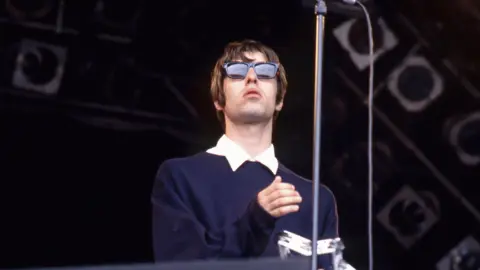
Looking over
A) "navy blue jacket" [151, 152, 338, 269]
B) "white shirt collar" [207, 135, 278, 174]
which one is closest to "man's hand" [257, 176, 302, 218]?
"navy blue jacket" [151, 152, 338, 269]

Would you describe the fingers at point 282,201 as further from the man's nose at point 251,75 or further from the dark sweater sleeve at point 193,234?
the man's nose at point 251,75

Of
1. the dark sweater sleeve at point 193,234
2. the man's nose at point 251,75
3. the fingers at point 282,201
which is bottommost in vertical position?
the dark sweater sleeve at point 193,234

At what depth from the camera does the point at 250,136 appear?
2.41 m

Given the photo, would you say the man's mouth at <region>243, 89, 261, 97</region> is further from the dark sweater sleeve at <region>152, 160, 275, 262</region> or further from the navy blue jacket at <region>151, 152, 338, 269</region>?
the dark sweater sleeve at <region>152, 160, 275, 262</region>

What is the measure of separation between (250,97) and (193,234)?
48cm

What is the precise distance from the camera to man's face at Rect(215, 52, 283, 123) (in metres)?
2.38

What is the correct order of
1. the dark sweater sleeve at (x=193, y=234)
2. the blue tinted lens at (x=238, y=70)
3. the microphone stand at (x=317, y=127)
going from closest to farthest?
the microphone stand at (x=317, y=127) → the dark sweater sleeve at (x=193, y=234) → the blue tinted lens at (x=238, y=70)

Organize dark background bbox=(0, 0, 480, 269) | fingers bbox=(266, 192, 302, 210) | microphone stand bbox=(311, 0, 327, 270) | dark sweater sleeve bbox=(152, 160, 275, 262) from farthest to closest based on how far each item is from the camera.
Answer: dark background bbox=(0, 0, 480, 269) < dark sweater sleeve bbox=(152, 160, 275, 262) < fingers bbox=(266, 192, 302, 210) < microphone stand bbox=(311, 0, 327, 270)

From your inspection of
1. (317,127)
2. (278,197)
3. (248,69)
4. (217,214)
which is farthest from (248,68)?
(317,127)

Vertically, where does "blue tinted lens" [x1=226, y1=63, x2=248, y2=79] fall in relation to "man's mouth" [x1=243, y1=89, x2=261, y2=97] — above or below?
above

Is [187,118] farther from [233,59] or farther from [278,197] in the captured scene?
[278,197]

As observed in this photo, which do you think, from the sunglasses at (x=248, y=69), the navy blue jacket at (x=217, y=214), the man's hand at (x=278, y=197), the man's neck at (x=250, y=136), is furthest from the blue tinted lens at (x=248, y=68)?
the man's hand at (x=278, y=197)

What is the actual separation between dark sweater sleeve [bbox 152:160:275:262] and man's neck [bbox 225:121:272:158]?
228 millimetres

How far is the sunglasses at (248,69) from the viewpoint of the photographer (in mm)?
2369
